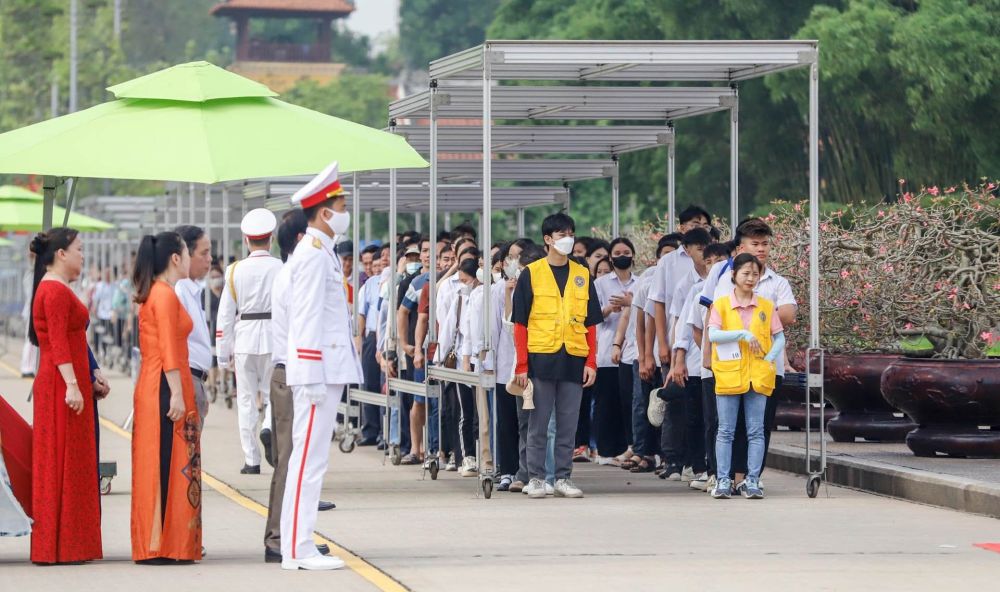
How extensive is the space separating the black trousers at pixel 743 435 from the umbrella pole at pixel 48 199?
4.75 meters

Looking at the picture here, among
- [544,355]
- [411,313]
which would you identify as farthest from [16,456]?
[411,313]

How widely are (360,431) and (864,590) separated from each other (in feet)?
33.8

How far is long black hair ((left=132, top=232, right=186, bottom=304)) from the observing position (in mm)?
10141

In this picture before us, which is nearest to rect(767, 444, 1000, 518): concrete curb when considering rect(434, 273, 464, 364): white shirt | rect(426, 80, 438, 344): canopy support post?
rect(434, 273, 464, 364): white shirt

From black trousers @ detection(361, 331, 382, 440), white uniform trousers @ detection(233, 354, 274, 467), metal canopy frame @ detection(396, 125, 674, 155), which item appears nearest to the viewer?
white uniform trousers @ detection(233, 354, 274, 467)

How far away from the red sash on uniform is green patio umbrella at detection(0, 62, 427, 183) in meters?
1.28

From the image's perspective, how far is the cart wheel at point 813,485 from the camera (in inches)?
535

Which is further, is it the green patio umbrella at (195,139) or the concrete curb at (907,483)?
the concrete curb at (907,483)

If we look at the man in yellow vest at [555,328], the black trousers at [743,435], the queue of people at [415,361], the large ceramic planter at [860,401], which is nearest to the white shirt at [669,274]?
the queue of people at [415,361]

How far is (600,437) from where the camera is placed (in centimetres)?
1634

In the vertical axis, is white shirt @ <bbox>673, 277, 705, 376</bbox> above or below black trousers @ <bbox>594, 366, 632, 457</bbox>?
above

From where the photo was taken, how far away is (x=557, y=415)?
13547 millimetres

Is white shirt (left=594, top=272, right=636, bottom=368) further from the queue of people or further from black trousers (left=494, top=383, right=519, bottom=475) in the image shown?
black trousers (left=494, top=383, right=519, bottom=475)

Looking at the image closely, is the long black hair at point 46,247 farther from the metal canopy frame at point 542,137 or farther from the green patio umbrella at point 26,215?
the green patio umbrella at point 26,215
